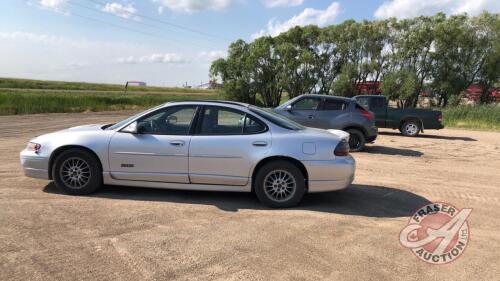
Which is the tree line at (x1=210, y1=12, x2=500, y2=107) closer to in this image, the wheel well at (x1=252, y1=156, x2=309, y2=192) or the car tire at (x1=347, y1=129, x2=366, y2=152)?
the car tire at (x1=347, y1=129, x2=366, y2=152)

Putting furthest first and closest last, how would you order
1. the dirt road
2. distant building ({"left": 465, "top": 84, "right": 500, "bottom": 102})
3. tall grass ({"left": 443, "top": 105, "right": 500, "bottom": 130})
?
distant building ({"left": 465, "top": 84, "right": 500, "bottom": 102}), tall grass ({"left": 443, "top": 105, "right": 500, "bottom": 130}), the dirt road

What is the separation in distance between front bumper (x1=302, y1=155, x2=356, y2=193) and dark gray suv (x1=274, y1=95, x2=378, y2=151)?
21.1ft

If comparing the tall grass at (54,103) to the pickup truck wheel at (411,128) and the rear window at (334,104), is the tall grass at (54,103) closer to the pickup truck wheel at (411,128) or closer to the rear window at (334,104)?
the pickup truck wheel at (411,128)

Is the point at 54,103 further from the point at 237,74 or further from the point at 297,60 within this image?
the point at 297,60

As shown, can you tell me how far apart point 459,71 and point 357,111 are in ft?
90.0

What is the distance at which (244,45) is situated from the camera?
4344 centimetres

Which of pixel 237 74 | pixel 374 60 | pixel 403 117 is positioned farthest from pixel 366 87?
pixel 403 117

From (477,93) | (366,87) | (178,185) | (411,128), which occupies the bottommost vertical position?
(178,185)

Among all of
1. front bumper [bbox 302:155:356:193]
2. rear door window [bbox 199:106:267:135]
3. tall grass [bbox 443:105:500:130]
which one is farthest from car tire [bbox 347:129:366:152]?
tall grass [bbox 443:105:500:130]

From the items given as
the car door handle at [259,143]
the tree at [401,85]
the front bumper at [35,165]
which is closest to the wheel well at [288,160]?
the car door handle at [259,143]

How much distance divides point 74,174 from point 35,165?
643 mm

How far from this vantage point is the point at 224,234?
512cm

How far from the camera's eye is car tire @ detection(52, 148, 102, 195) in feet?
21.8

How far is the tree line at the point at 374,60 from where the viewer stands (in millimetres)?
35438
